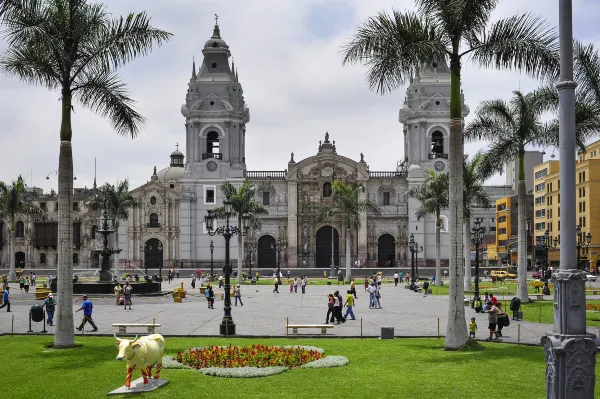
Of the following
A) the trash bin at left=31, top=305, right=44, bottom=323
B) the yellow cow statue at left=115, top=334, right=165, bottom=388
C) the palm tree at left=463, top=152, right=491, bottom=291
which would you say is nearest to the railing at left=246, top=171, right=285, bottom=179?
the palm tree at left=463, top=152, right=491, bottom=291

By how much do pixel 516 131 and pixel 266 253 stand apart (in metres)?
49.8

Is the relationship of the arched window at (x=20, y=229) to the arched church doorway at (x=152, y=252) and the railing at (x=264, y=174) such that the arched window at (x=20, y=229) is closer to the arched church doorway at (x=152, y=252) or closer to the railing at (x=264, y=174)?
the arched church doorway at (x=152, y=252)

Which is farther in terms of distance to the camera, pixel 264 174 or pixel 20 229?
pixel 20 229

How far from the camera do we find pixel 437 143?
262 feet

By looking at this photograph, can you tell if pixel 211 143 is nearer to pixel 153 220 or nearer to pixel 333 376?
pixel 153 220

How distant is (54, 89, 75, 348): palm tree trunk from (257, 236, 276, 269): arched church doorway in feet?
200

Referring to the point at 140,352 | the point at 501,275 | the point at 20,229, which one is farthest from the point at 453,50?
the point at 20,229

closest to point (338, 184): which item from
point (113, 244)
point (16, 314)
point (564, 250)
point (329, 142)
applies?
point (329, 142)

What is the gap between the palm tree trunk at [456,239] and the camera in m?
18.2

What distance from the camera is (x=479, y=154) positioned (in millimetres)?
43375

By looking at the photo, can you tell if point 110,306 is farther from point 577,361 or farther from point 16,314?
point 577,361

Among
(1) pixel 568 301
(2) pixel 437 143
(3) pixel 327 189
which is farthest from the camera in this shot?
(3) pixel 327 189

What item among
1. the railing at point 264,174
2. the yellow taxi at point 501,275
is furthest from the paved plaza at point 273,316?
the railing at point 264,174

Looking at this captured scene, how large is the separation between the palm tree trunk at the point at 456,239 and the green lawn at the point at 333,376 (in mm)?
594
